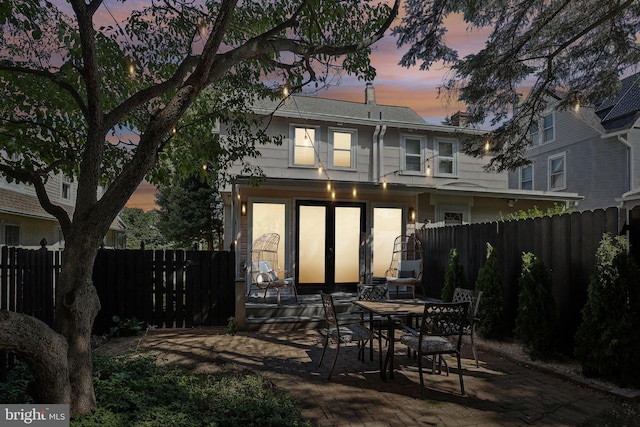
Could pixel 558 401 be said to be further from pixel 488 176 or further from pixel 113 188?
pixel 488 176

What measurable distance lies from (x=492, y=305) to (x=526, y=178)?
13.0 metres

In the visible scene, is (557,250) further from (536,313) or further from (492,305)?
(492,305)

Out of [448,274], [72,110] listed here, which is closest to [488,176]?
[448,274]

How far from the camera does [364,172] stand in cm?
1167

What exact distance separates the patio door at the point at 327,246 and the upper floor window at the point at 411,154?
341cm

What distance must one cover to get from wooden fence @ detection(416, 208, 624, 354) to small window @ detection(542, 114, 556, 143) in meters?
11.4

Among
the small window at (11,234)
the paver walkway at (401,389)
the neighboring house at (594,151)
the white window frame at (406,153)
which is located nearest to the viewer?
the paver walkway at (401,389)

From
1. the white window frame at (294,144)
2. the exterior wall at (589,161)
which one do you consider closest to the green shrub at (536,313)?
the white window frame at (294,144)

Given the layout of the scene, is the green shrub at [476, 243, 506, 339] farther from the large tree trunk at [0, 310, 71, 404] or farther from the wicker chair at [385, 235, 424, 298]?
the large tree trunk at [0, 310, 71, 404]

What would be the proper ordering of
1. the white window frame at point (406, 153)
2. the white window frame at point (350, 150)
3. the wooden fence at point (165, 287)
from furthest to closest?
the white window frame at point (406, 153), the white window frame at point (350, 150), the wooden fence at point (165, 287)

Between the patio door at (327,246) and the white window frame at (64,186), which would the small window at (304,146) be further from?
the white window frame at (64,186)

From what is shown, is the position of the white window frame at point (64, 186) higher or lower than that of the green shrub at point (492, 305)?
higher

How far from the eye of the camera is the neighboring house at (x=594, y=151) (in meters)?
13.0

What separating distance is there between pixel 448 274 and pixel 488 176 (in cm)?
683
